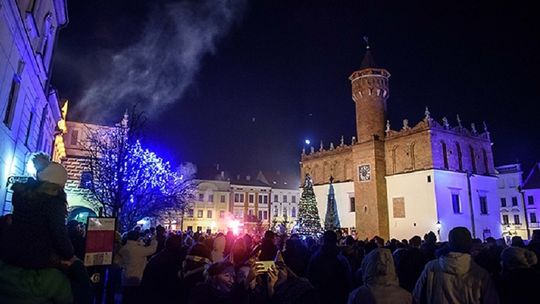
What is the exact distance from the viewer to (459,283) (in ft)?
13.4

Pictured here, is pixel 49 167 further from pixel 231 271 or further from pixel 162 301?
pixel 162 301

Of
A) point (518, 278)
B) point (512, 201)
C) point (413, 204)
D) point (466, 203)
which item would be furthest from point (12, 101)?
point (512, 201)

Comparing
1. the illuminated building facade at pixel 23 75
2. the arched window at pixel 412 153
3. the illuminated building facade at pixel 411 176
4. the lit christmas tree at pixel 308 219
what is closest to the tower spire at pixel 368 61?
the illuminated building facade at pixel 411 176

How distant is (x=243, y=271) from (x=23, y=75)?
12.8 metres

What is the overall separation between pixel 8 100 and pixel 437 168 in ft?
111

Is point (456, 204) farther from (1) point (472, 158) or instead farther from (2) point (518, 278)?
(2) point (518, 278)

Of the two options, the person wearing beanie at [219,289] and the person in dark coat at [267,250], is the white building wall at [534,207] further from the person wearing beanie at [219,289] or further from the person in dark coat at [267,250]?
the person wearing beanie at [219,289]

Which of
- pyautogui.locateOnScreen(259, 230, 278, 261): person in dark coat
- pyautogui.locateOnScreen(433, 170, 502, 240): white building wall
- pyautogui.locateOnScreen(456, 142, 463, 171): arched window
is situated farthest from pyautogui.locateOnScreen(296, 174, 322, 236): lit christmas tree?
pyautogui.locateOnScreen(259, 230, 278, 261): person in dark coat

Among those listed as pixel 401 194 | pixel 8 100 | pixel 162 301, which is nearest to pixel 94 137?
pixel 8 100

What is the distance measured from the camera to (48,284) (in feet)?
9.50

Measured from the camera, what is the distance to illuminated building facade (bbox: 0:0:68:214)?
34.9 ft

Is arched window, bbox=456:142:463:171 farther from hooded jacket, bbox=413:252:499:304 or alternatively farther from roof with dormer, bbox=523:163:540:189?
hooded jacket, bbox=413:252:499:304

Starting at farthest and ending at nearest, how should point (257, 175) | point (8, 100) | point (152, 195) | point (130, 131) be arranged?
point (257, 175)
point (152, 195)
point (130, 131)
point (8, 100)

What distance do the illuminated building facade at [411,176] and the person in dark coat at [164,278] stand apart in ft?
107
